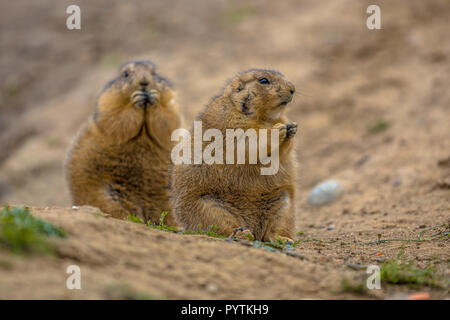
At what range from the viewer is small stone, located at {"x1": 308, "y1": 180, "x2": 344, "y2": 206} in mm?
8992

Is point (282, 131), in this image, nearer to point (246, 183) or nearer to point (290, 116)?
point (246, 183)

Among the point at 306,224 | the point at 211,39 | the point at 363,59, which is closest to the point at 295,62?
the point at 363,59

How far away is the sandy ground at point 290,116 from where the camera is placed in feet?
13.1

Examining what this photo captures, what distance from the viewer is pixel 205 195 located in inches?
232

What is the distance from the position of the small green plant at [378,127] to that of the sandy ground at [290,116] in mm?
46

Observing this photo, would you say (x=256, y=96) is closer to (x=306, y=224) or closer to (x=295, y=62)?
(x=306, y=224)

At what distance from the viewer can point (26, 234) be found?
3.70m

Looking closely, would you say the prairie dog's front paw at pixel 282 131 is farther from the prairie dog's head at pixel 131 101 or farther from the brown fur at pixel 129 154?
the prairie dog's head at pixel 131 101

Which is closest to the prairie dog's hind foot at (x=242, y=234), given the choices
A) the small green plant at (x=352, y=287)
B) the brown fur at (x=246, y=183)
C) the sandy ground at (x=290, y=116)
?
the brown fur at (x=246, y=183)

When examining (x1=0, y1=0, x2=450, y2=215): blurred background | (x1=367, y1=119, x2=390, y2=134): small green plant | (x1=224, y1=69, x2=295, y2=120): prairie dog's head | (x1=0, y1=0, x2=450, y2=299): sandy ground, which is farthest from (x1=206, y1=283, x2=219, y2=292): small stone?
(x1=367, y1=119, x2=390, y2=134): small green plant

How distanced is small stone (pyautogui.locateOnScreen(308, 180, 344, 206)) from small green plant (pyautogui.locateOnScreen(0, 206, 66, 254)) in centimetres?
567

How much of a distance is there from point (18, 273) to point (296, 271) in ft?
6.64

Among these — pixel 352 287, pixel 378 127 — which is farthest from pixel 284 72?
pixel 352 287

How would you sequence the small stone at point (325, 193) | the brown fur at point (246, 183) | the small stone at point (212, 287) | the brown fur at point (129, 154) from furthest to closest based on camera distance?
the small stone at point (325, 193) < the brown fur at point (129, 154) < the brown fur at point (246, 183) < the small stone at point (212, 287)
